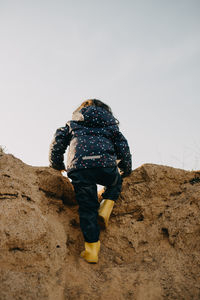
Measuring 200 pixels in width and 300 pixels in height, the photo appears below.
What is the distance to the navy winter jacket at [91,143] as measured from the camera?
241 centimetres

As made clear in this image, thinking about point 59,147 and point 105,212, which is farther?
point 59,147

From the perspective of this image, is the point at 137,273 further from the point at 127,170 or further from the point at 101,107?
the point at 101,107

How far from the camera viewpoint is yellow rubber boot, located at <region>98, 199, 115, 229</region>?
2.41 meters

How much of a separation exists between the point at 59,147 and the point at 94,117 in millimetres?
561

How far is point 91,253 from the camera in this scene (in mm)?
2143

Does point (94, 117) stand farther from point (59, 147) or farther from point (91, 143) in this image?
point (59, 147)

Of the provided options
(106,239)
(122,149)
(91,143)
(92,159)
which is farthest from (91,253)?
(122,149)

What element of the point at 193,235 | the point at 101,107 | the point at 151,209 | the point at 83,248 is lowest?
the point at 83,248

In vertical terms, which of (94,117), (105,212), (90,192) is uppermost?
(94,117)

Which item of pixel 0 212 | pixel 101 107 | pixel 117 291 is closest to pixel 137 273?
pixel 117 291

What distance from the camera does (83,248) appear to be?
2342 millimetres

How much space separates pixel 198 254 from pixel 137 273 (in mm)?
582

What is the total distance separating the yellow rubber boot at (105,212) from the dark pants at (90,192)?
0.20 ft

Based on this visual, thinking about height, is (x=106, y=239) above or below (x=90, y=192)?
below
